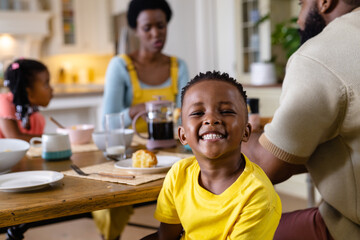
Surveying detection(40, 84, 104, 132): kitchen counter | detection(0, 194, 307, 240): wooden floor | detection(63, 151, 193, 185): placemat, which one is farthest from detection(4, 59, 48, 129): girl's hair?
detection(40, 84, 104, 132): kitchen counter

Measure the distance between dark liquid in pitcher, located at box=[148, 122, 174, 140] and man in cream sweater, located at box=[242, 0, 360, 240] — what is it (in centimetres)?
54

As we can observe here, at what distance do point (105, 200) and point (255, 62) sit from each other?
3.61m

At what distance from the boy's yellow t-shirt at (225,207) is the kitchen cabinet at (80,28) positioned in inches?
205

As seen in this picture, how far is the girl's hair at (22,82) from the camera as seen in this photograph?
209 cm

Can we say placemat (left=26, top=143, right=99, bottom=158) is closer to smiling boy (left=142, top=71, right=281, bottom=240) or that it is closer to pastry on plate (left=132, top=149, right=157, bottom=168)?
pastry on plate (left=132, top=149, right=157, bottom=168)

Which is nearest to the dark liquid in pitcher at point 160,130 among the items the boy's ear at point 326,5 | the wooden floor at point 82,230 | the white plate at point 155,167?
the white plate at point 155,167

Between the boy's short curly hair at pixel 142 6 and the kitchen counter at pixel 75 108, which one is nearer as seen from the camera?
the boy's short curly hair at pixel 142 6

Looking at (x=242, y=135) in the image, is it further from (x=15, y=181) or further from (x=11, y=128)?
(x=11, y=128)

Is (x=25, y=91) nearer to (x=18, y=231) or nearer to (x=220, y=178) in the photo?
(x=18, y=231)

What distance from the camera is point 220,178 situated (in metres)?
1.05

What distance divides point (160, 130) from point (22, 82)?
797 millimetres

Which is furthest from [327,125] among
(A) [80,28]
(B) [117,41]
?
(A) [80,28]

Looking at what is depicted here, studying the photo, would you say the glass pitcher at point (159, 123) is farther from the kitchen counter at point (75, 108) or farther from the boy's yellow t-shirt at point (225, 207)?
the kitchen counter at point (75, 108)

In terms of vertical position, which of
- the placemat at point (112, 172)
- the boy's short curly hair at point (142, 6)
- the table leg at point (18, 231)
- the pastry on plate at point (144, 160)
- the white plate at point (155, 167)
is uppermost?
the boy's short curly hair at point (142, 6)
